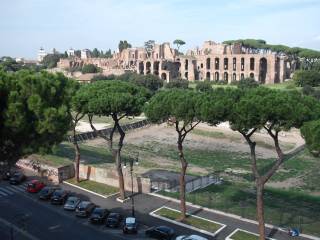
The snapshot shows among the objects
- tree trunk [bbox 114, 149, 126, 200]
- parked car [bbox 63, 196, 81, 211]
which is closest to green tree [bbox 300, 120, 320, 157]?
tree trunk [bbox 114, 149, 126, 200]

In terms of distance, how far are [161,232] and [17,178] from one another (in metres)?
12.1

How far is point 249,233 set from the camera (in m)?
18.9

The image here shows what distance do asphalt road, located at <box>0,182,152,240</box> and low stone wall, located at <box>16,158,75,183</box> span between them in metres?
2.92

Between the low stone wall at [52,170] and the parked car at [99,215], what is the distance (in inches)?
269

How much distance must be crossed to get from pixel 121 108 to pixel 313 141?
10941mm

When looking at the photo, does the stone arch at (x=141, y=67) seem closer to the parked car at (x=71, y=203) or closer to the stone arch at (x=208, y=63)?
the stone arch at (x=208, y=63)

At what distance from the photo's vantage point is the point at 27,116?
46.8 feet

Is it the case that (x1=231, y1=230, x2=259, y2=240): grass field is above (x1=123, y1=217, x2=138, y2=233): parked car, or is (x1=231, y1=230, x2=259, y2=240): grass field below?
below

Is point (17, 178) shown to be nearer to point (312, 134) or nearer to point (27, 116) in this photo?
point (27, 116)

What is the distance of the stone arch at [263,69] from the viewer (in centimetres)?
8919

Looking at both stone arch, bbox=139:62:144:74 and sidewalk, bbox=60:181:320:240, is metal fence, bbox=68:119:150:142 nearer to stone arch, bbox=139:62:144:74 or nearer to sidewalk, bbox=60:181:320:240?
sidewalk, bbox=60:181:320:240

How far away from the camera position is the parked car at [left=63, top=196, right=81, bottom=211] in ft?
71.2

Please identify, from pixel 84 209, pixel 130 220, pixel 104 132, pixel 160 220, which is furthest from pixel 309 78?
pixel 130 220

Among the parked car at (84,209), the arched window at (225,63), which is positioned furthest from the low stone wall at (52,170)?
the arched window at (225,63)
